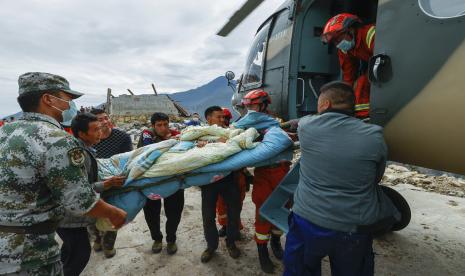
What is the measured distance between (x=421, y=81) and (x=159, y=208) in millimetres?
2702

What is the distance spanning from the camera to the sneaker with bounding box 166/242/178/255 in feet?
9.87

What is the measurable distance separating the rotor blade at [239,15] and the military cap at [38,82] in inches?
129

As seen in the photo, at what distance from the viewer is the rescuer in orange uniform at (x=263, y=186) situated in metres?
2.70

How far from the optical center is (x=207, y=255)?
9.34 ft

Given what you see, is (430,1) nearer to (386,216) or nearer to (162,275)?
(386,216)

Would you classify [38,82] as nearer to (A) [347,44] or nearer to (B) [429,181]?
(A) [347,44]

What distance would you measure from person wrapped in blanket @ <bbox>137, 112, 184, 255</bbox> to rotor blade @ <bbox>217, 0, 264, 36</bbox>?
2288 mm

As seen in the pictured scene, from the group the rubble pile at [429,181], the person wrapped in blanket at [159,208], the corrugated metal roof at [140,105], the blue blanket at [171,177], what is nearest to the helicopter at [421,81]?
the blue blanket at [171,177]

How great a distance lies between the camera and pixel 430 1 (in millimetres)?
1699

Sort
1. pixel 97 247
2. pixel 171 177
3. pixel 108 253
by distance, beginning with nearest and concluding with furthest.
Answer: pixel 171 177, pixel 108 253, pixel 97 247

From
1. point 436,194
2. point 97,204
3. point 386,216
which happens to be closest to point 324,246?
point 386,216

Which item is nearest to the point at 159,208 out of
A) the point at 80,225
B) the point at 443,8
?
the point at 80,225

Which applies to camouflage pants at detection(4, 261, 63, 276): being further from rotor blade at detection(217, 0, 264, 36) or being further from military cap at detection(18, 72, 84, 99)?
rotor blade at detection(217, 0, 264, 36)

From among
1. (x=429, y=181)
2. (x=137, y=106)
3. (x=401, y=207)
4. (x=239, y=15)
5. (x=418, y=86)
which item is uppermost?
(x=239, y=15)
